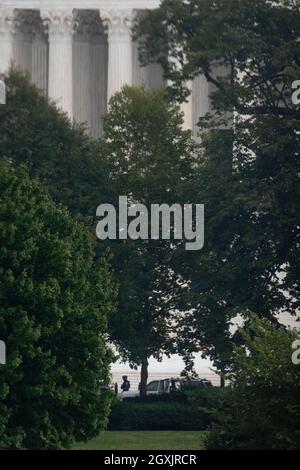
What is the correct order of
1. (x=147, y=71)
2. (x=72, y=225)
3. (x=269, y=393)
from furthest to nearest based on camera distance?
(x=147, y=71), (x=72, y=225), (x=269, y=393)

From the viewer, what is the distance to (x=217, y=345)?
90.3 m

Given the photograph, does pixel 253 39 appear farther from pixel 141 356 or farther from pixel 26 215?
pixel 26 215

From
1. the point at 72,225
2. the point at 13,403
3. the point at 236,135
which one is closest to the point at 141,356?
the point at 236,135

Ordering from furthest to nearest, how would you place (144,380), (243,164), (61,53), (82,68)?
(82,68), (61,53), (144,380), (243,164)

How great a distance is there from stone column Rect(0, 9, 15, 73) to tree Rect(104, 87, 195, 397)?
132ft

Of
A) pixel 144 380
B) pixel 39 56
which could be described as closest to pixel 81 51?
pixel 39 56

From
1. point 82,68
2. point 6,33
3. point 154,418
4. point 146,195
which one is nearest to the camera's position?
point 154,418

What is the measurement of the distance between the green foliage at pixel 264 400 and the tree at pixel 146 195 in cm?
2753

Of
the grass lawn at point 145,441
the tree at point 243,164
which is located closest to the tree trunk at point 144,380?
the tree at point 243,164

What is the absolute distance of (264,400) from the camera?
212 ft

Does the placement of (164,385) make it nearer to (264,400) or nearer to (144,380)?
(144,380)

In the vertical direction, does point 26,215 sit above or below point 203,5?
below

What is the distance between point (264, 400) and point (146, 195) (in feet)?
120

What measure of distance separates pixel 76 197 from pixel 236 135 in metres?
9.33
